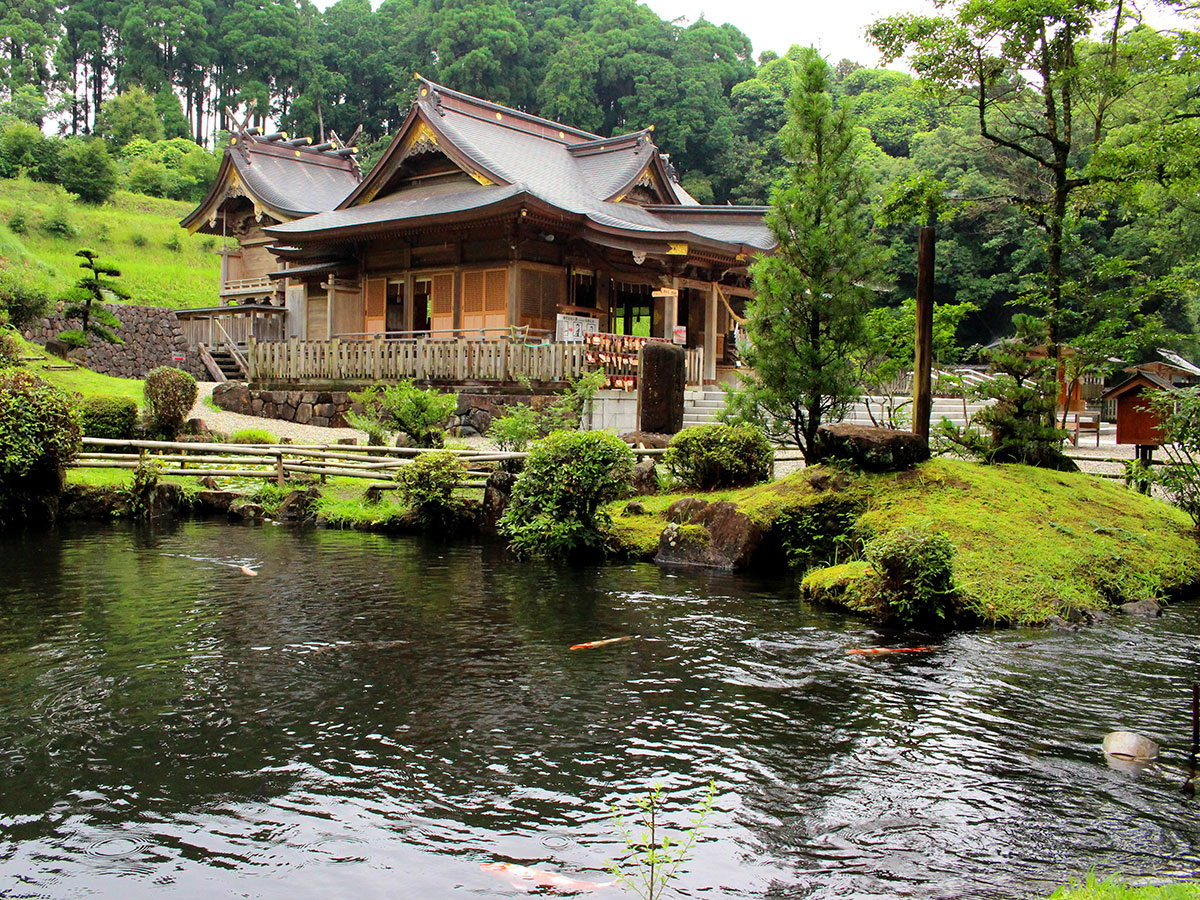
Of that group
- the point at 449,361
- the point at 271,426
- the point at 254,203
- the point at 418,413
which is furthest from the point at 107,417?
the point at 254,203

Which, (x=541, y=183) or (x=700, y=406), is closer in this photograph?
(x=700, y=406)

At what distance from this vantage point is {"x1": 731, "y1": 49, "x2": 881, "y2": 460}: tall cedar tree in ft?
37.6

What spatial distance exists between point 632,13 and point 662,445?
5397 cm

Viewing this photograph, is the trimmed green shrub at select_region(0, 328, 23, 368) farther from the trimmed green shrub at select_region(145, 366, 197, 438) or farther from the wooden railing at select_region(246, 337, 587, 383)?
the wooden railing at select_region(246, 337, 587, 383)

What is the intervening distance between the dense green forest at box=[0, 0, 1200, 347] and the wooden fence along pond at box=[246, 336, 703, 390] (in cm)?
2129

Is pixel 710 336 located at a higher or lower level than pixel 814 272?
higher

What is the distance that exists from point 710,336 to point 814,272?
14.6m

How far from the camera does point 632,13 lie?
2387 inches

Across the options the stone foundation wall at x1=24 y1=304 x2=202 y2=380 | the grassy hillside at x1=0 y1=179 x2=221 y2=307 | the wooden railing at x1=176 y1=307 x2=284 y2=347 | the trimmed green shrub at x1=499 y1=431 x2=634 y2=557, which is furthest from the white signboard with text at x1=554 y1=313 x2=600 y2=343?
the grassy hillside at x1=0 y1=179 x2=221 y2=307

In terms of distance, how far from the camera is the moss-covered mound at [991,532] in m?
8.46

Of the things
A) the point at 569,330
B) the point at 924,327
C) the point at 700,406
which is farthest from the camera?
the point at 700,406

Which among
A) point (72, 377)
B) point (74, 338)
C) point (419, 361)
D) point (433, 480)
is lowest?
point (433, 480)

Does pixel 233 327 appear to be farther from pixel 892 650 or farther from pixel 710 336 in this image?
pixel 892 650

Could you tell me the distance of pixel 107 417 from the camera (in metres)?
17.1
